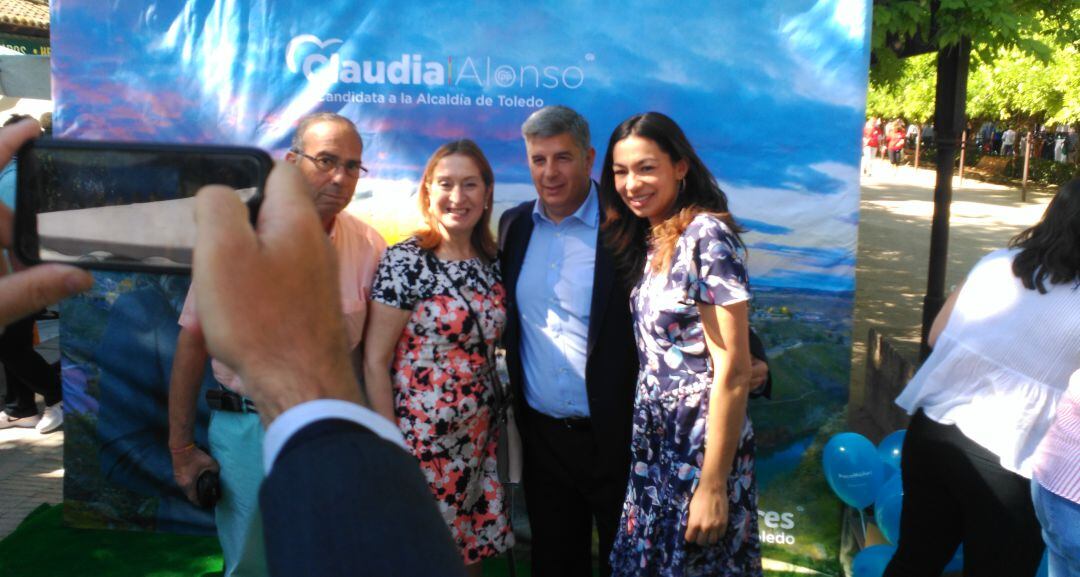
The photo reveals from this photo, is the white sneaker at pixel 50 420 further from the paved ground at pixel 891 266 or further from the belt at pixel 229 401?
the belt at pixel 229 401

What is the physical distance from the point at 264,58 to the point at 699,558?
2687 mm

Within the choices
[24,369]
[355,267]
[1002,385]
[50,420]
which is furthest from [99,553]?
[1002,385]

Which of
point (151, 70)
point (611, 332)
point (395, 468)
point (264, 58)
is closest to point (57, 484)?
point (151, 70)

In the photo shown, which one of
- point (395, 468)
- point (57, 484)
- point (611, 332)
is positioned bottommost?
point (57, 484)

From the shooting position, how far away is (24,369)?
5191 millimetres

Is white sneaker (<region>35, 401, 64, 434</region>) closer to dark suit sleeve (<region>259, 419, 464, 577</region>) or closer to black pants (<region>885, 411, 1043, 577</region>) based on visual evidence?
black pants (<region>885, 411, 1043, 577</region>)

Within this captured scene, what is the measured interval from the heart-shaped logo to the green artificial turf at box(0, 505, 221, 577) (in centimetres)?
224

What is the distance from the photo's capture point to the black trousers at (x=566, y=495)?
2.78 meters

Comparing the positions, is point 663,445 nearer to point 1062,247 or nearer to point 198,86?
point 1062,247

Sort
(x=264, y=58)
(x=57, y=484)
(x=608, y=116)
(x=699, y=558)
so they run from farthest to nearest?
(x=57, y=484)
(x=264, y=58)
(x=608, y=116)
(x=699, y=558)

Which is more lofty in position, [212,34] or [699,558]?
[212,34]

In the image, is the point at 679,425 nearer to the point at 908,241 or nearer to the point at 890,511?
the point at 890,511

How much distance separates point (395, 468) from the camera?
685mm

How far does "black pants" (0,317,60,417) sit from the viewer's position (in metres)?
5.11
